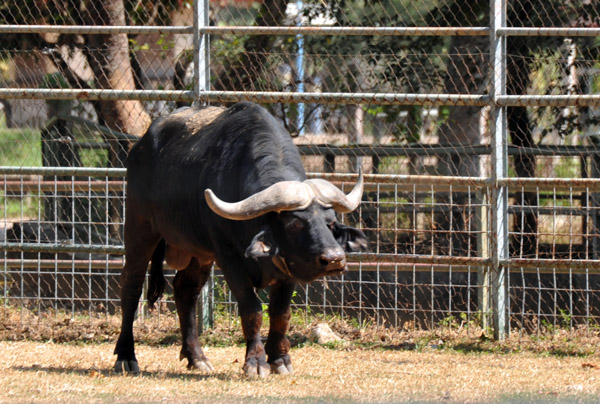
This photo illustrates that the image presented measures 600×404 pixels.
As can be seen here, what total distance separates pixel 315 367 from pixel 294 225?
1592 mm

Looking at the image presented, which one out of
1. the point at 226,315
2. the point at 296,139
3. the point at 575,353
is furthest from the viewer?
the point at 296,139

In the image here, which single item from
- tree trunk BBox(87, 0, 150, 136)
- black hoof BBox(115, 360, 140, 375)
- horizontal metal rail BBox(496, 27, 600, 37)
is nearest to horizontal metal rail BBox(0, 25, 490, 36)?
horizontal metal rail BBox(496, 27, 600, 37)

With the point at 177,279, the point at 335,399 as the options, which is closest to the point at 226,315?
the point at 177,279

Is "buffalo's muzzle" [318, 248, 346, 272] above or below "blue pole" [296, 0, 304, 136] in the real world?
below

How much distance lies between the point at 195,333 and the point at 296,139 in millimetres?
4594

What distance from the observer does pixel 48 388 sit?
5.93m

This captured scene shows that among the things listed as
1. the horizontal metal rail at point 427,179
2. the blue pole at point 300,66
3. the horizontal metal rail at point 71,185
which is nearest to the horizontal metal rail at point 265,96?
the horizontal metal rail at point 427,179

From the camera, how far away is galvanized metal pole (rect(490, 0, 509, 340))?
795 cm

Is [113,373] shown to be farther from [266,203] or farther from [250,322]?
[266,203]

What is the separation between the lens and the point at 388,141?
42.4ft

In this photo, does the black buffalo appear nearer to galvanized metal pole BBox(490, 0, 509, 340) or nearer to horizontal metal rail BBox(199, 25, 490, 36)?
horizontal metal rail BBox(199, 25, 490, 36)

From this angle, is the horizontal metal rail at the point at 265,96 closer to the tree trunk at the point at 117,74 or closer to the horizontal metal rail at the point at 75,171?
the horizontal metal rail at the point at 75,171

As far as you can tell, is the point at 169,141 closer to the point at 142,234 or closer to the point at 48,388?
the point at 142,234

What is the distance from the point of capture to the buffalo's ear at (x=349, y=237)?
20.4 feet
